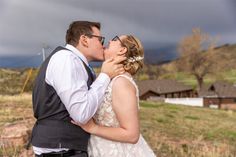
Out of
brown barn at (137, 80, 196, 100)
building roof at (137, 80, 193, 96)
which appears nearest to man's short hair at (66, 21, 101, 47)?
brown barn at (137, 80, 196, 100)

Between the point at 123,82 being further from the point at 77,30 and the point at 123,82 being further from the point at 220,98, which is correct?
the point at 220,98

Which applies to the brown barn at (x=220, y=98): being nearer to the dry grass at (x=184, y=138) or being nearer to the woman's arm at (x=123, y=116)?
the dry grass at (x=184, y=138)

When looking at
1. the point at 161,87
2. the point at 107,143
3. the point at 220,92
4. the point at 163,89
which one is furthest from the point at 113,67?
the point at 161,87

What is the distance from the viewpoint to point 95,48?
355cm

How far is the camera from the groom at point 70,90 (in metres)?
3.22

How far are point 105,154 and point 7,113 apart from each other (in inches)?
408

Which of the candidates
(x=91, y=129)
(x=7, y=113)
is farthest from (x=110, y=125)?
(x=7, y=113)

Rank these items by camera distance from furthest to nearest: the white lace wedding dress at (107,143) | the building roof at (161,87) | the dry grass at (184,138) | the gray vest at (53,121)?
the building roof at (161,87), the dry grass at (184,138), the white lace wedding dress at (107,143), the gray vest at (53,121)

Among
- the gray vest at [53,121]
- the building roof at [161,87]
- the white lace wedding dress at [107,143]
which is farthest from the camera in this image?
the building roof at [161,87]

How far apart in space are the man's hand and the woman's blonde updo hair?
0.06 m

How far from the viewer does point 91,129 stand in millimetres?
3447

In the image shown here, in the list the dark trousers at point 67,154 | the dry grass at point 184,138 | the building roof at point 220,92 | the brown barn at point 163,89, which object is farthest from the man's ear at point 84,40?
the brown barn at point 163,89

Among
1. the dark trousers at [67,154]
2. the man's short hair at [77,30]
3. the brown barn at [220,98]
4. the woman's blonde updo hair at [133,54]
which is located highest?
the man's short hair at [77,30]

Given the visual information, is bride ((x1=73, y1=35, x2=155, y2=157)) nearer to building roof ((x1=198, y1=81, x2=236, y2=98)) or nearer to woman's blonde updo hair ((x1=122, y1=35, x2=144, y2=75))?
woman's blonde updo hair ((x1=122, y1=35, x2=144, y2=75))
